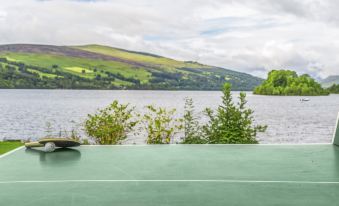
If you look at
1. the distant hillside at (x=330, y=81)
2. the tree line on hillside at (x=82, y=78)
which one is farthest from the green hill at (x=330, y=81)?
the tree line on hillside at (x=82, y=78)

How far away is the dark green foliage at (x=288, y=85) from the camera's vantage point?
25.4 meters

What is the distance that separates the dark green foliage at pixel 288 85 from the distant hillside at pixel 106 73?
1599 millimetres

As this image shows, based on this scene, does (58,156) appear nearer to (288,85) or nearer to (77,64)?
(288,85)

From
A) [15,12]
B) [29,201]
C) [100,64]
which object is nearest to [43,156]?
[29,201]

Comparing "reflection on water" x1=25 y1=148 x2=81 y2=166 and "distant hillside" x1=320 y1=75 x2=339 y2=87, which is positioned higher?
"distant hillside" x1=320 y1=75 x2=339 y2=87

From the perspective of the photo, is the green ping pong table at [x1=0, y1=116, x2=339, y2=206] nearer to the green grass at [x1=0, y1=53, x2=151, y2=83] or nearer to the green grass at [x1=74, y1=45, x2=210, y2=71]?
the green grass at [x1=0, y1=53, x2=151, y2=83]

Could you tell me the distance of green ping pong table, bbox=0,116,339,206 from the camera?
103 inches

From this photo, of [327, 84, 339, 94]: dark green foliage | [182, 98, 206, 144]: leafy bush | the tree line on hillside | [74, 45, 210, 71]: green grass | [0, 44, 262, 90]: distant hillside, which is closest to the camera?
[182, 98, 206, 144]: leafy bush

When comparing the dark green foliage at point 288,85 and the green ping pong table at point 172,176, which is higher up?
the dark green foliage at point 288,85

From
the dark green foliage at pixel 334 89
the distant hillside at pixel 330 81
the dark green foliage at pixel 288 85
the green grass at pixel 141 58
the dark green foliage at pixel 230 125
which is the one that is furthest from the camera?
the green grass at pixel 141 58

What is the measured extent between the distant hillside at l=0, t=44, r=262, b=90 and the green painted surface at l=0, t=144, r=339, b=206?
24.4m

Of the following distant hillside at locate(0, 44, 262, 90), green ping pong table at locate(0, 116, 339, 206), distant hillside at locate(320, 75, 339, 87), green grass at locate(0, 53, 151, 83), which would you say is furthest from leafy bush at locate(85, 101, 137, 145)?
green grass at locate(0, 53, 151, 83)

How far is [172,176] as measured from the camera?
3.28 m

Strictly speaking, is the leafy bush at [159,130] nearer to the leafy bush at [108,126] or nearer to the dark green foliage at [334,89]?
the leafy bush at [108,126]
